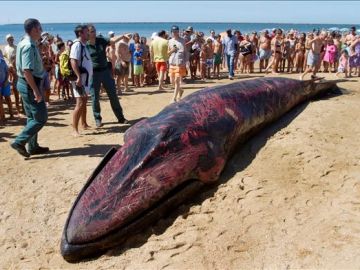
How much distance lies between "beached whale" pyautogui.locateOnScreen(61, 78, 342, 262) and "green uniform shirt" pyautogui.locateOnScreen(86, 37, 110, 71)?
3483 mm

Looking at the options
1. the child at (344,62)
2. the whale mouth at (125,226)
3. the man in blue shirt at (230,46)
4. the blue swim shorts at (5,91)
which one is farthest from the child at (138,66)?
the whale mouth at (125,226)

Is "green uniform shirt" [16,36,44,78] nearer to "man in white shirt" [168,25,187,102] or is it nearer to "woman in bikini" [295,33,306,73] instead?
"man in white shirt" [168,25,187,102]

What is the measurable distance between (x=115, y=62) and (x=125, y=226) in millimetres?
10408

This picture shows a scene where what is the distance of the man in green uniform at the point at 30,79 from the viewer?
7.02 metres

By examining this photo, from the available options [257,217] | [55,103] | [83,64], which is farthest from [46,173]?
[55,103]

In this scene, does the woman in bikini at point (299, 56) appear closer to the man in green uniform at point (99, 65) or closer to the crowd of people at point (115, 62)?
the crowd of people at point (115, 62)

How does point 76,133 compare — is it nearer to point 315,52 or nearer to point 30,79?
point 30,79

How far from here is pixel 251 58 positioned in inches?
765

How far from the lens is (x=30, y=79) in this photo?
7.03 metres

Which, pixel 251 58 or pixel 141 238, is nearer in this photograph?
pixel 141 238

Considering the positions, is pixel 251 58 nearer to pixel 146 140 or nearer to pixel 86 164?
pixel 86 164

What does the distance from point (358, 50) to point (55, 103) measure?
36.8 ft

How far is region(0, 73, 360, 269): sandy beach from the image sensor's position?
176 inches

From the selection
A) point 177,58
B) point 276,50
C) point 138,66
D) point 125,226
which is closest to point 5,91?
point 177,58
